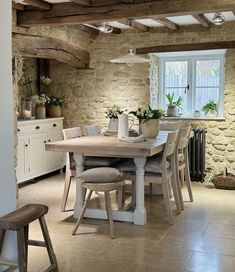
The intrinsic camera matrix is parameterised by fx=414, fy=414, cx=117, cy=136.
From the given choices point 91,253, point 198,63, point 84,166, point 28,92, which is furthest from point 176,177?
point 28,92

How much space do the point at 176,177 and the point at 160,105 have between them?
2608 mm

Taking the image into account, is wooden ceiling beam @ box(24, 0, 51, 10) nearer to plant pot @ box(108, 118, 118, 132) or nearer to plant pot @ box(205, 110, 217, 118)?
plant pot @ box(108, 118, 118, 132)

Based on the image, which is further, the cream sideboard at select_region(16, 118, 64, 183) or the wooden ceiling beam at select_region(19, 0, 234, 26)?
the cream sideboard at select_region(16, 118, 64, 183)

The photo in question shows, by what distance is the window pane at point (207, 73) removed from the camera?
22.1 feet

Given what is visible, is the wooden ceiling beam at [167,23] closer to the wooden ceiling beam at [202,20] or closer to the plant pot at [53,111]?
the wooden ceiling beam at [202,20]

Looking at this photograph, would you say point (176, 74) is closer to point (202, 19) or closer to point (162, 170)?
point (202, 19)

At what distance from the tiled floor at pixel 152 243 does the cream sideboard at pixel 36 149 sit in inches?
45.1

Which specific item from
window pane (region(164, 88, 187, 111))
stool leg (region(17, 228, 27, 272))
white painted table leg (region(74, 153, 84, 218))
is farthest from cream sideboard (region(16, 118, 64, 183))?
stool leg (region(17, 228, 27, 272))

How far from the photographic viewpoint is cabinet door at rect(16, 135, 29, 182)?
5.98 m

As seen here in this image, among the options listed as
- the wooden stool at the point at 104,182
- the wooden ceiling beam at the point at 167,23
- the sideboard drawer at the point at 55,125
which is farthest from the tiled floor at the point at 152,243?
the wooden ceiling beam at the point at 167,23

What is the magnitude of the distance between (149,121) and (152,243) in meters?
1.62

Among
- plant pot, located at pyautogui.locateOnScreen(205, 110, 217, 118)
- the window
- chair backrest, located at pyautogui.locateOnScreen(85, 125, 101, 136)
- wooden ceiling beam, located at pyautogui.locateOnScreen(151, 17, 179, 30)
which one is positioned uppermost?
wooden ceiling beam, located at pyautogui.locateOnScreen(151, 17, 179, 30)

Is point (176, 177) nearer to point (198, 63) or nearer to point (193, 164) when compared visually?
point (193, 164)

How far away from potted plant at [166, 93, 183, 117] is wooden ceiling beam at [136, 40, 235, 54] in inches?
31.5
